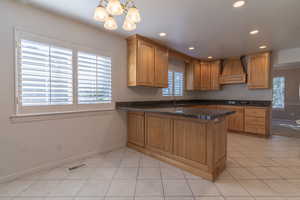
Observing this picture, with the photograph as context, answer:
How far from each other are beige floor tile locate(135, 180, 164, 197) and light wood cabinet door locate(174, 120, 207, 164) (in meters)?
0.62

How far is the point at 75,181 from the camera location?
1978 mm

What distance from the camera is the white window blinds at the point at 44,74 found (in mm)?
2033

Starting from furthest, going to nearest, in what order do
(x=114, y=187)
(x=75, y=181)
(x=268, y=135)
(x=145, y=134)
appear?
(x=268, y=135) → (x=145, y=134) → (x=75, y=181) → (x=114, y=187)

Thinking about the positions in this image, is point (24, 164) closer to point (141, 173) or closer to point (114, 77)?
point (141, 173)

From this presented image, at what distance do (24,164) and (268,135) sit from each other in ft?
19.0

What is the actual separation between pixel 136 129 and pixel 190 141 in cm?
135

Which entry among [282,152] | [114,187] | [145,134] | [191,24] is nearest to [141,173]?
[114,187]

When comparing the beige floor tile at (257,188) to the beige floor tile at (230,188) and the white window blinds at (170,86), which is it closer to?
the beige floor tile at (230,188)

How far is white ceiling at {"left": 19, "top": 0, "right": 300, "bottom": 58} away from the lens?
6.63ft

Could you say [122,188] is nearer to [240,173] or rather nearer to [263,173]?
[240,173]

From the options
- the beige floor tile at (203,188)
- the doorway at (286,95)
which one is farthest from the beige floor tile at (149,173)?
the doorway at (286,95)

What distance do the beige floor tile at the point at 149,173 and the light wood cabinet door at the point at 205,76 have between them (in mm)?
4093

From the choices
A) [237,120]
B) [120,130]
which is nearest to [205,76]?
[237,120]

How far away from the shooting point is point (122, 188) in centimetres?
184
